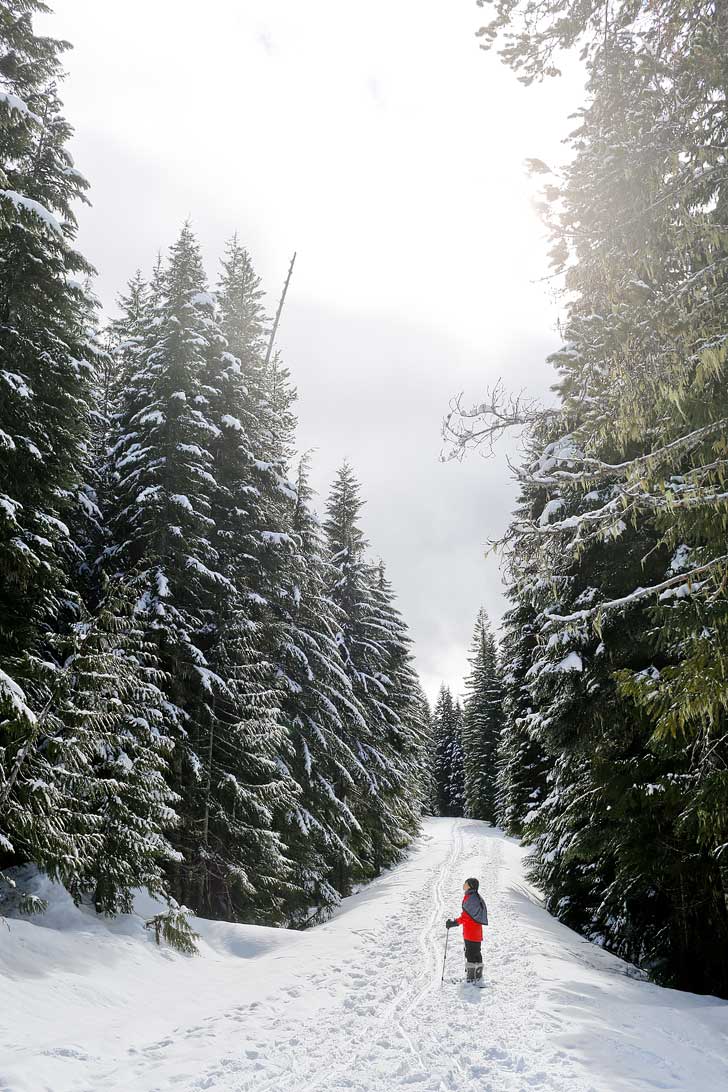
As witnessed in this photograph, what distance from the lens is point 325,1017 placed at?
7.46m

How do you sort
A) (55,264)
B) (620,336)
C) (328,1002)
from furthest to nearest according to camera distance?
(55,264) < (328,1002) < (620,336)

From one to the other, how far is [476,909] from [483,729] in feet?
151

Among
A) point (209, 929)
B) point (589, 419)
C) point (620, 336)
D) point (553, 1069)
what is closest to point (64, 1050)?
point (553, 1069)

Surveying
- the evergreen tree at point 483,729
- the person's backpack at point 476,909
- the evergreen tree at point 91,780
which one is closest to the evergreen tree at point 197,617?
the evergreen tree at point 91,780

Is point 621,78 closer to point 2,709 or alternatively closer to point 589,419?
point 589,419

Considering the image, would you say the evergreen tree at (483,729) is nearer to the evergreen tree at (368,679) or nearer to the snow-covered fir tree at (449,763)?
the snow-covered fir tree at (449,763)

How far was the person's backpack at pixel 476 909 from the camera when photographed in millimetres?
9625

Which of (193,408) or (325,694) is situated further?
(325,694)

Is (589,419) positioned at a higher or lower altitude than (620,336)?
lower

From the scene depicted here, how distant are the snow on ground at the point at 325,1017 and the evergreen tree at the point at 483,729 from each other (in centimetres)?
4256

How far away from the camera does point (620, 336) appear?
277 inches

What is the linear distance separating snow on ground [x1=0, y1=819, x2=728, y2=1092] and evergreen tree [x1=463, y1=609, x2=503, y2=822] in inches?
1676

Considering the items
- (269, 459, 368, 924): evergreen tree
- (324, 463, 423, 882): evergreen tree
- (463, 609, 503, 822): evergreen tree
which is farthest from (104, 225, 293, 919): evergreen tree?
(463, 609, 503, 822): evergreen tree

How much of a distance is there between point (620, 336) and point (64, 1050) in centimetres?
944
